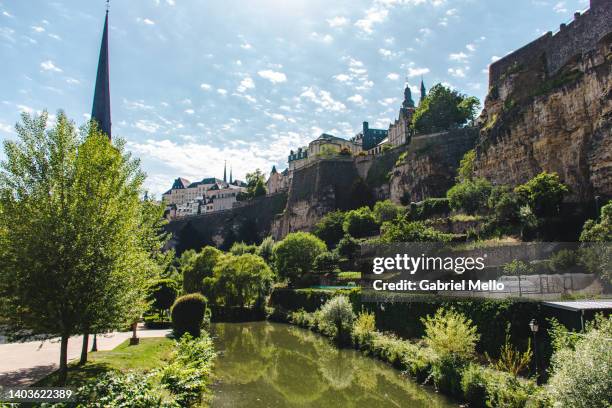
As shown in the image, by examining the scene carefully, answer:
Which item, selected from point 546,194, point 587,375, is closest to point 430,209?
point 546,194

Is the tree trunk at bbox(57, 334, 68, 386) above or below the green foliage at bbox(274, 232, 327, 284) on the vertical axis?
below

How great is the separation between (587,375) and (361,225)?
4601 centimetres

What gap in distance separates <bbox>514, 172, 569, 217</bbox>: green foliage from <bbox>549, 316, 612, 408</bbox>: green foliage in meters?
25.9

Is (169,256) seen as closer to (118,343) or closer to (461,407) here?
(118,343)

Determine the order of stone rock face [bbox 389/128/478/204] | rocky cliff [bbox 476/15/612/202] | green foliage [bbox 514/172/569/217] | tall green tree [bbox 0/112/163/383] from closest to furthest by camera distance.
A: tall green tree [bbox 0/112/163/383]
rocky cliff [bbox 476/15/612/202]
green foliage [bbox 514/172/569/217]
stone rock face [bbox 389/128/478/204]

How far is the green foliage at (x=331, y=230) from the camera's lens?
5988cm

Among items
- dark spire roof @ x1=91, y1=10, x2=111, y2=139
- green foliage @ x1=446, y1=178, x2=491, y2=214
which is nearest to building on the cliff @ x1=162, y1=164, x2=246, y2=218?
green foliage @ x1=446, y1=178, x2=491, y2=214

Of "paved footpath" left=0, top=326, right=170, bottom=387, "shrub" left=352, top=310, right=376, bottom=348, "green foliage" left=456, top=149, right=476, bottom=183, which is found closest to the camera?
"paved footpath" left=0, top=326, right=170, bottom=387

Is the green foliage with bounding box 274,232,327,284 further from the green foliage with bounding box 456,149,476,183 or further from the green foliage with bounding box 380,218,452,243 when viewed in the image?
the green foliage with bounding box 456,149,476,183

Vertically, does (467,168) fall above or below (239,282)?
above

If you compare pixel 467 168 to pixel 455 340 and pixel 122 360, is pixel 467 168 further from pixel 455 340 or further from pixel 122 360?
pixel 122 360

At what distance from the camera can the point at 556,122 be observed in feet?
119

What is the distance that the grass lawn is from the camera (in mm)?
12492

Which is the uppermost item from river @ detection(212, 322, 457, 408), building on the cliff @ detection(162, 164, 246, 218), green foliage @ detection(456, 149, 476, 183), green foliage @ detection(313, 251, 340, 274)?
building on the cliff @ detection(162, 164, 246, 218)
